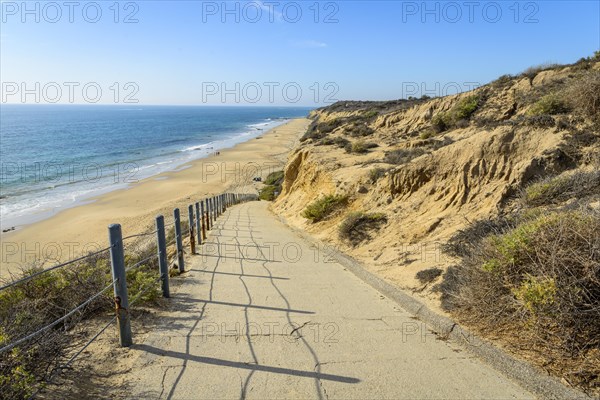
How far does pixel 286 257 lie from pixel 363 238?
Answer: 2.02 meters

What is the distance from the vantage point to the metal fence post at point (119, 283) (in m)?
4.25

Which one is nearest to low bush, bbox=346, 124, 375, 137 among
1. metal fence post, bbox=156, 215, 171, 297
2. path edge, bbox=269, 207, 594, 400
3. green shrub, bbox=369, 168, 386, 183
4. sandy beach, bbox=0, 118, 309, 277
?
sandy beach, bbox=0, 118, 309, 277

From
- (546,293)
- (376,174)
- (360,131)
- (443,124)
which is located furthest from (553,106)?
(360,131)

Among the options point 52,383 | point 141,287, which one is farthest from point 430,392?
point 141,287

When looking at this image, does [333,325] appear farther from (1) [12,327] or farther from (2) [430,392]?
(1) [12,327]

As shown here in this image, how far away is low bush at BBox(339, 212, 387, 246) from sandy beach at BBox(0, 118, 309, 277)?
6.31m

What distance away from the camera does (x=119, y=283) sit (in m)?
4.31

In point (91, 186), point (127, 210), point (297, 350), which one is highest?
point (297, 350)

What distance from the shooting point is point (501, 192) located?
8.48m

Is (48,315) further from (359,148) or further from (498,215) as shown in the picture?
(359,148)

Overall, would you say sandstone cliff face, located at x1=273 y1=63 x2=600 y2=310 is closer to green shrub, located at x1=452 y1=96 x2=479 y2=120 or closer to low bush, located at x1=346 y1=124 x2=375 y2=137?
green shrub, located at x1=452 y1=96 x2=479 y2=120

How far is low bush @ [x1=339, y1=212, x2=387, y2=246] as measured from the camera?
10342 millimetres

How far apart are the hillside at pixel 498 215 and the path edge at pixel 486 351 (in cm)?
14

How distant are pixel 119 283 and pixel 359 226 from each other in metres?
7.04
